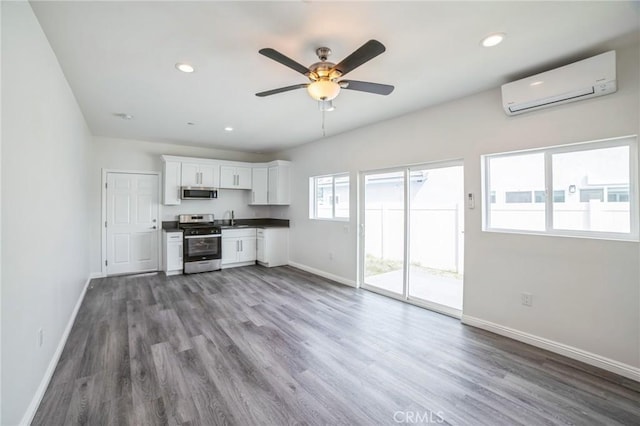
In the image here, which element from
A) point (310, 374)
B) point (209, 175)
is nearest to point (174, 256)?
point (209, 175)

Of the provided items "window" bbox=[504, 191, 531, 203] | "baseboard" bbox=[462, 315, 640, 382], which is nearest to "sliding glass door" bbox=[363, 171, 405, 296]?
"baseboard" bbox=[462, 315, 640, 382]

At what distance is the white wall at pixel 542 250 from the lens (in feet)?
7.43

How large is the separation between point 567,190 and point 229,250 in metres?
5.61

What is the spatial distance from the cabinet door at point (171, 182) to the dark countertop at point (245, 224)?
0.51m

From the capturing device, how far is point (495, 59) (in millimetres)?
2424

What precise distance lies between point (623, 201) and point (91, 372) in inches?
185

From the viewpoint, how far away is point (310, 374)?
2277mm

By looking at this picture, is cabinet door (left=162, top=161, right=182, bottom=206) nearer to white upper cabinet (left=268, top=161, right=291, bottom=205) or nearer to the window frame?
white upper cabinet (left=268, top=161, right=291, bottom=205)

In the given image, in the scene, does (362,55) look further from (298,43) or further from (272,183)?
(272,183)

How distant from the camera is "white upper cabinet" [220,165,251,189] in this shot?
6188 millimetres

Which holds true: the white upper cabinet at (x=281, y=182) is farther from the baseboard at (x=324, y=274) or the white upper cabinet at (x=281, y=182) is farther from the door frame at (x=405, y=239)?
the door frame at (x=405, y=239)

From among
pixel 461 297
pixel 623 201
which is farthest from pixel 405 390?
pixel 623 201

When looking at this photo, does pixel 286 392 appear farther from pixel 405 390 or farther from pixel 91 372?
pixel 91 372

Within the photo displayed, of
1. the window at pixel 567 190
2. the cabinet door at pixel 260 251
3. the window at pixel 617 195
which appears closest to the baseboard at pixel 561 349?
the window at pixel 567 190
